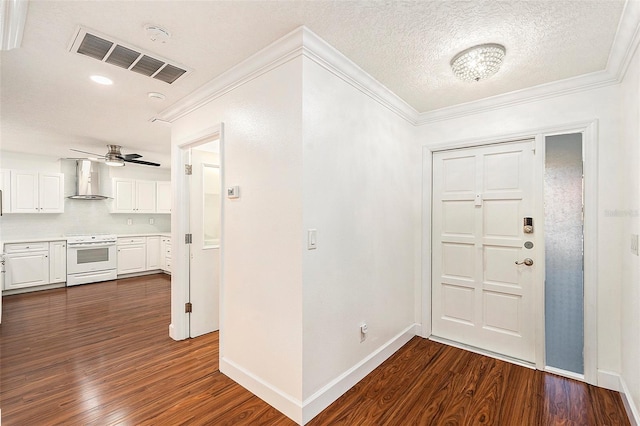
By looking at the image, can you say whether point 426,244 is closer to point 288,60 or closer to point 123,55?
point 288,60

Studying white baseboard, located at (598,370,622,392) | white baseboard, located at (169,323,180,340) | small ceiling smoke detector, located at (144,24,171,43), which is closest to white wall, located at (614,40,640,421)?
white baseboard, located at (598,370,622,392)

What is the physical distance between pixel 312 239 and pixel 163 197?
6.31 m

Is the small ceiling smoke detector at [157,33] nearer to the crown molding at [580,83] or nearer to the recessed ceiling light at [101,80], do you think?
the recessed ceiling light at [101,80]

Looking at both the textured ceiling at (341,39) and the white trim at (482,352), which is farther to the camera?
the white trim at (482,352)

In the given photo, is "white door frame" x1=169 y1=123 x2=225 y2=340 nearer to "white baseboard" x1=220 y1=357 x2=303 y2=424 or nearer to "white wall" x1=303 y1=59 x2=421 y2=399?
"white baseboard" x1=220 y1=357 x2=303 y2=424

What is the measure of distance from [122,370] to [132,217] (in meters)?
5.24

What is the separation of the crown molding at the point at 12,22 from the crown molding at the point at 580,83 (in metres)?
3.25

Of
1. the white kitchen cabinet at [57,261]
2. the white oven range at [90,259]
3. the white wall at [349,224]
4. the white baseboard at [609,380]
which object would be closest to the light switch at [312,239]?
the white wall at [349,224]

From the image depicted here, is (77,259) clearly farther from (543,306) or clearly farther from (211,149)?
(543,306)

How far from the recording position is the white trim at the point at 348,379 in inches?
76.5

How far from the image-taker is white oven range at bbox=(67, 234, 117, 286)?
18.1ft

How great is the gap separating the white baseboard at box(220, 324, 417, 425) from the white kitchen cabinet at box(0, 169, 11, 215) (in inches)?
211

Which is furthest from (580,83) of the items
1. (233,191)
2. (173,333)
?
(173,333)

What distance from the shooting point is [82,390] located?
7.40ft
